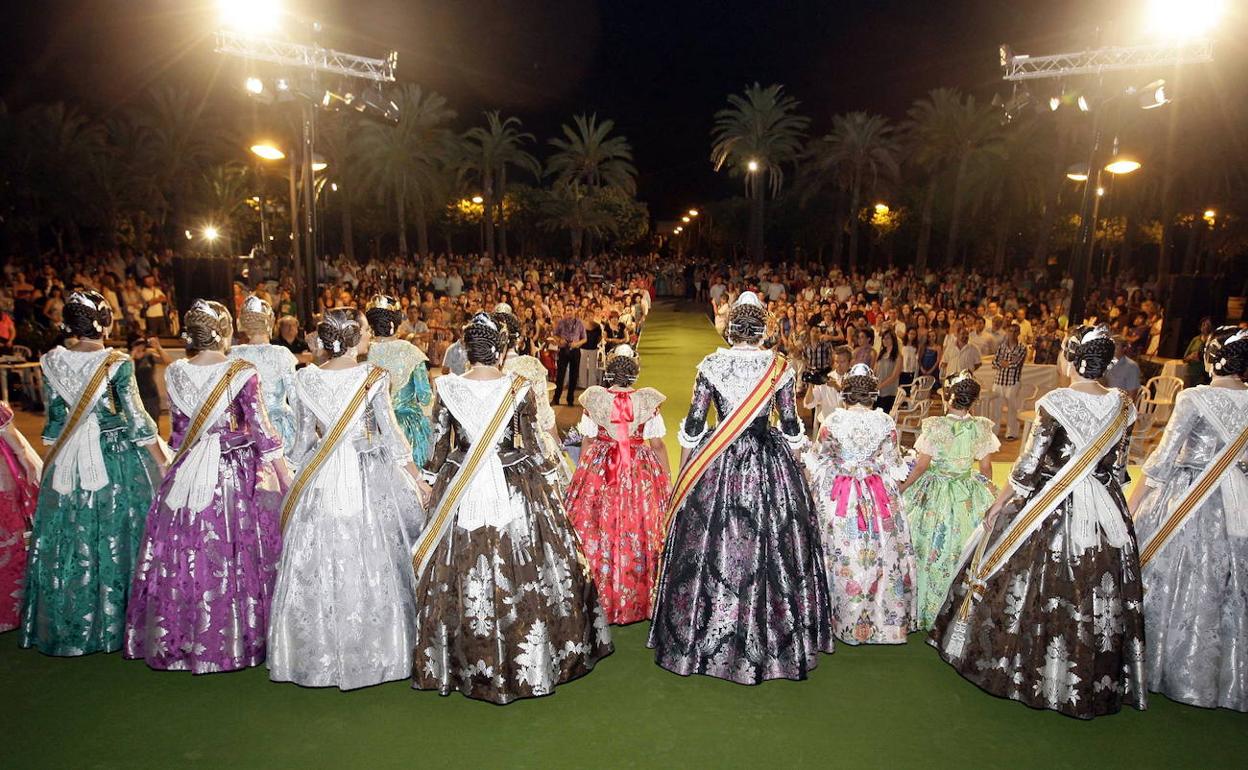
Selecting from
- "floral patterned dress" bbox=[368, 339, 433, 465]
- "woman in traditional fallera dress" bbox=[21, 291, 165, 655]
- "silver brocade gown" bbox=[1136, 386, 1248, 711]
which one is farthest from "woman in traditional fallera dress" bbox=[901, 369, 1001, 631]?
"woman in traditional fallera dress" bbox=[21, 291, 165, 655]

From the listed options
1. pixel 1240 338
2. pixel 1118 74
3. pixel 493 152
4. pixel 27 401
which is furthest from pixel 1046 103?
pixel 493 152

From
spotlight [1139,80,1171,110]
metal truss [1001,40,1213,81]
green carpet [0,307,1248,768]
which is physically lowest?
green carpet [0,307,1248,768]

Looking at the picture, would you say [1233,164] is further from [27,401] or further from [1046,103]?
[27,401]

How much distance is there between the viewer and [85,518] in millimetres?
4617

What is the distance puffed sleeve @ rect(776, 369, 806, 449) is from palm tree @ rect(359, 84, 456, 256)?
1314 inches

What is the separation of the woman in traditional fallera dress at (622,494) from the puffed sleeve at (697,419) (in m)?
0.71

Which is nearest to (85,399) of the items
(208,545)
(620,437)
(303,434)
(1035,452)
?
(208,545)

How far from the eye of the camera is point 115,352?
4.56 metres

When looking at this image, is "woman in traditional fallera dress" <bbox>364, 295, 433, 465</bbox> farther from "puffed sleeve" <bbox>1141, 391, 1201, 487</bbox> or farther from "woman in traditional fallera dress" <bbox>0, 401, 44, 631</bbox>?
"puffed sleeve" <bbox>1141, 391, 1201, 487</bbox>

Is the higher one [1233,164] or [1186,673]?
[1233,164]

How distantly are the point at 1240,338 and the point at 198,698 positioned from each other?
18.8 ft

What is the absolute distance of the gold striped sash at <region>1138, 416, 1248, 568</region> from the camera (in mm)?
4156

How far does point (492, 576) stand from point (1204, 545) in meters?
3.72

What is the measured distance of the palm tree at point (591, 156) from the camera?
43656mm
